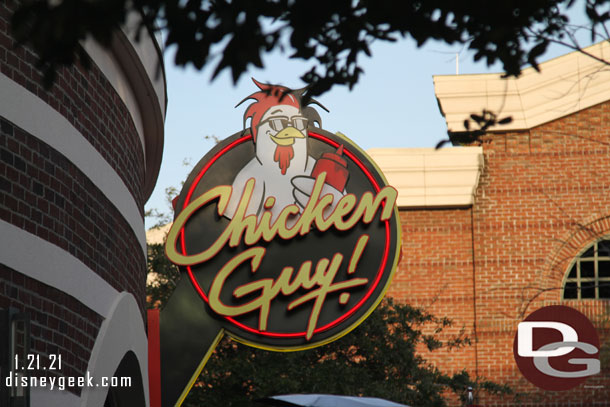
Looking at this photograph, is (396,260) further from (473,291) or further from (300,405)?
(473,291)

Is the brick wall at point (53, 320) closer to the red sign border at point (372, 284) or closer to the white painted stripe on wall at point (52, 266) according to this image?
the white painted stripe on wall at point (52, 266)

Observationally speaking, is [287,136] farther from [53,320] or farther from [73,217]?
[53,320]

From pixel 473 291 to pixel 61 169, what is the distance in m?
13.5

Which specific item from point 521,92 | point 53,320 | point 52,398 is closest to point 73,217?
point 53,320

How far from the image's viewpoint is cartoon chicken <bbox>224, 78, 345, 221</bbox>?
1275cm

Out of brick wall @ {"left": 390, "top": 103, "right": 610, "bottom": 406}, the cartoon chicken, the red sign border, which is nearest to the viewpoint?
the red sign border

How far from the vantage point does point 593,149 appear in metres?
19.0

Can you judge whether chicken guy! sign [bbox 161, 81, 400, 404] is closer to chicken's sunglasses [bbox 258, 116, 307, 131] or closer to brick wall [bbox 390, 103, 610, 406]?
chicken's sunglasses [bbox 258, 116, 307, 131]

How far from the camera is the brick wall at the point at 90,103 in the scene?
5.90 meters

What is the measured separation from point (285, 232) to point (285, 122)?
160cm

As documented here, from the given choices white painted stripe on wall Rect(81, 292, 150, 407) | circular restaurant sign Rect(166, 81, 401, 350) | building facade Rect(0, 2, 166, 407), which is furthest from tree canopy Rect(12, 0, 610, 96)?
circular restaurant sign Rect(166, 81, 401, 350)

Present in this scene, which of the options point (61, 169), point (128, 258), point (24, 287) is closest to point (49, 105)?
point (61, 169)

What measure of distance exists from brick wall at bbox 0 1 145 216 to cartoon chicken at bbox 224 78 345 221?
10.4 feet

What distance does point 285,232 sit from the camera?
12.5m
